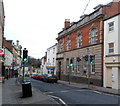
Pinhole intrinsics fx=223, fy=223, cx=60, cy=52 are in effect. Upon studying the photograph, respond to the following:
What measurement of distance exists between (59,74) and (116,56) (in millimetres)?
24634

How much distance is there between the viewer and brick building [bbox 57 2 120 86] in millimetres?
27266

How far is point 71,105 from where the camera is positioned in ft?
38.4

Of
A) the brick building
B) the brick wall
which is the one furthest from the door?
the brick wall

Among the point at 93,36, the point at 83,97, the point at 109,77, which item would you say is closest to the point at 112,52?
the point at 109,77

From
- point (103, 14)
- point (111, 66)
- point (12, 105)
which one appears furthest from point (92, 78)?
point (12, 105)

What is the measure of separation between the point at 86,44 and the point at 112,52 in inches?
306

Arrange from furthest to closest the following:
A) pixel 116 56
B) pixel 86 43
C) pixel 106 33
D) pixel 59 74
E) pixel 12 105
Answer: pixel 59 74 < pixel 86 43 < pixel 106 33 < pixel 116 56 < pixel 12 105

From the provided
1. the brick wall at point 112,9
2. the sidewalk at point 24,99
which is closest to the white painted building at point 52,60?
the brick wall at point 112,9

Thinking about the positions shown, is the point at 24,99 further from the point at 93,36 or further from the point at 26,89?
the point at 93,36

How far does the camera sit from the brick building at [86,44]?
1073 inches

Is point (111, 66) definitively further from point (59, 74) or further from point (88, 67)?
point (59, 74)

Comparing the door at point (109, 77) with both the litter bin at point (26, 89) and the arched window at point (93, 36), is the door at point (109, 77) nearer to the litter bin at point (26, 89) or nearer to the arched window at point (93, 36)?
the arched window at point (93, 36)

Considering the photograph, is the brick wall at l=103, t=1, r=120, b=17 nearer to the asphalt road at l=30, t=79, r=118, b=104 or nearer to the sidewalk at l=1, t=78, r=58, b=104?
the asphalt road at l=30, t=79, r=118, b=104

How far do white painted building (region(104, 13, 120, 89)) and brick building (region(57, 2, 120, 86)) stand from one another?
0.95 metres
